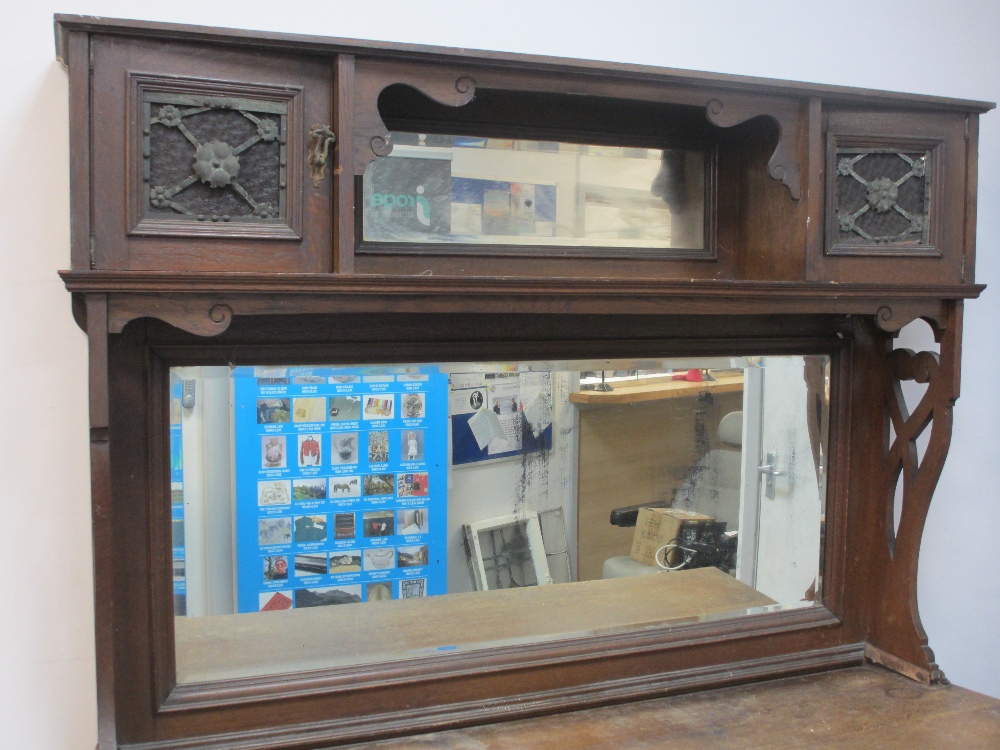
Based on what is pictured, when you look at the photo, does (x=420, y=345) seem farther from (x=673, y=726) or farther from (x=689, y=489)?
(x=673, y=726)

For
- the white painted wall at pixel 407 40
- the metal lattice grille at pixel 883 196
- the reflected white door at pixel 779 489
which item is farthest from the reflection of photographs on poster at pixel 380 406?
the metal lattice grille at pixel 883 196

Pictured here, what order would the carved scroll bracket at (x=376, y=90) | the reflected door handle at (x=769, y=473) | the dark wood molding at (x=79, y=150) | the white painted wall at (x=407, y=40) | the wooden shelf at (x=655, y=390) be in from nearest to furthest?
the dark wood molding at (x=79, y=150)
the carved scroll bracket at (x=376, y=90)
the white painted wall at (x=407, y=40)
the wooden shelf at (x=655, y=390)
the reflected door handle at (x=769, y=473)

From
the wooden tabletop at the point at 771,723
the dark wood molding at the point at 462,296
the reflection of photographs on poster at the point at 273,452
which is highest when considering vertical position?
the dark wood molding at the point at 462,296

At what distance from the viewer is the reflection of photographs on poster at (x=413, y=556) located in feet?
4.51

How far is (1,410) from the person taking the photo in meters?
1.23

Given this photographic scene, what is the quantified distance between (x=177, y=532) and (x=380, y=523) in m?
0.31

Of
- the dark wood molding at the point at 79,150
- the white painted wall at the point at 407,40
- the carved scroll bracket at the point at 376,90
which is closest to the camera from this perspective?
the dark wood molding at the point at 79,150

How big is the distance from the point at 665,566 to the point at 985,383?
0.83 meters

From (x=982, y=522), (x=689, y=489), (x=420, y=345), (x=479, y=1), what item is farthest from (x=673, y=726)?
(x=479, y=1)

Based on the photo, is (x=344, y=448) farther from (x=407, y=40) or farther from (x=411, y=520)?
(x=407, y=40)

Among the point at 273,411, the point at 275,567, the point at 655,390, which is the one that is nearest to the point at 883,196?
the point at 655,390

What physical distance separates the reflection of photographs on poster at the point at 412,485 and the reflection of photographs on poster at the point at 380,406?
0.35 feet

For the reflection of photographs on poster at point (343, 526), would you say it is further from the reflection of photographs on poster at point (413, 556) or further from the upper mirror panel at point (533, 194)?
the upper mirror panel at point (533, 194)

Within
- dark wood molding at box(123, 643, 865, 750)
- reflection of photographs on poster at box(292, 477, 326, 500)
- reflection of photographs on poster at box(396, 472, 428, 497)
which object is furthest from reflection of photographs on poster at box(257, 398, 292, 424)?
dark wood molding at box(123, 643, 865, 750)
